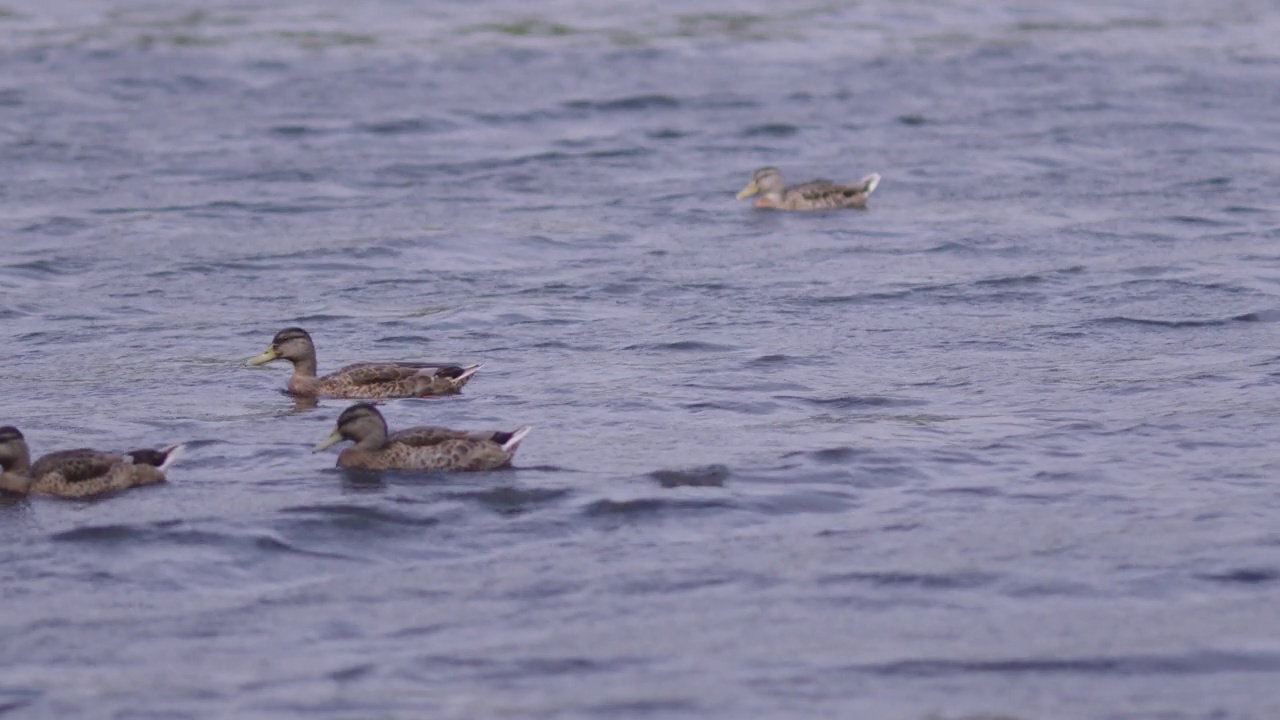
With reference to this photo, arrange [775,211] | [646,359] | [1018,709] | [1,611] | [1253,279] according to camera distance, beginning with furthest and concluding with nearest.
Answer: [775,211] → [1253,279] → [646,359] → [1,611] → [1018,709]

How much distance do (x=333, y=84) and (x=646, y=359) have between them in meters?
15.5

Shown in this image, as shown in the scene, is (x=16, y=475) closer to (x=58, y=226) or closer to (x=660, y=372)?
(x=660, y=372)

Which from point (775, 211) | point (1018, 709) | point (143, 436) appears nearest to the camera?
point (1018, 709)

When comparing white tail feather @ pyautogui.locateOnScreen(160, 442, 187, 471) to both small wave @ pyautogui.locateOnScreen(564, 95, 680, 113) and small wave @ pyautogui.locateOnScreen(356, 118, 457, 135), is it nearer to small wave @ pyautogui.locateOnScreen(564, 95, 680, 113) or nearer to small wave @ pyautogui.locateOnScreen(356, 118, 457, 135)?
small wave @ pyautogui.locateOnScreen(356, 118, 457, 135)

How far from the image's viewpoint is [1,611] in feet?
36.5

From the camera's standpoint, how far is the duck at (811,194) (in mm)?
23625

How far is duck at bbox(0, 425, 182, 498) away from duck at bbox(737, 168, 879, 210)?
11.5m

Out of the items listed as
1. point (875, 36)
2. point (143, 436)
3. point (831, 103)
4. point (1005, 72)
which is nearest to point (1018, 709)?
point (143, 436)

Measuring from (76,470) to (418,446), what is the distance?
2.07 m

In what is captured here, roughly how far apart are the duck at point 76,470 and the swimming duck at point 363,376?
2.60 m

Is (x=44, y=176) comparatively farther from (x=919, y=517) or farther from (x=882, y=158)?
(x=919, y=517)

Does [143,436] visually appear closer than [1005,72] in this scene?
Yes

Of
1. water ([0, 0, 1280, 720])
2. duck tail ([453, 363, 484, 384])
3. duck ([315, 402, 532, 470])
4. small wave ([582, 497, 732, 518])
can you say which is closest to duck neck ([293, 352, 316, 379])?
water ([0, 0, 1280, 720])

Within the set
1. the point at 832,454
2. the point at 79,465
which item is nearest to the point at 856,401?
the point at 832,454
